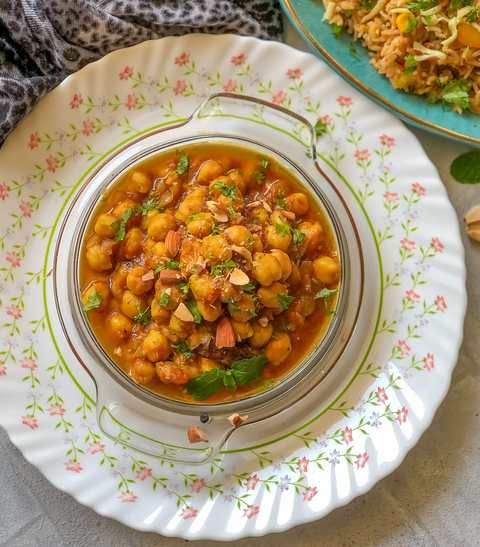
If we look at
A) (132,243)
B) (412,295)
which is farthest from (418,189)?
(132,243)

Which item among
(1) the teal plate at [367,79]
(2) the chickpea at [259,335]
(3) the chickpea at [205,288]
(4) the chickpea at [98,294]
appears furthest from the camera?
(1) the teal plate at [367,79]

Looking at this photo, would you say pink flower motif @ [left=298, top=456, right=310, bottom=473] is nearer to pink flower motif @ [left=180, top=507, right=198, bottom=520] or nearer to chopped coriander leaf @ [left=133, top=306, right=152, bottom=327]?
pink flower motif @ [left=180, top=507, right=198, bottom=520]

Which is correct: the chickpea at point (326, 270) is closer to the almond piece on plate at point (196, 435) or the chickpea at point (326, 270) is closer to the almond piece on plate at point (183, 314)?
the almond piece on plate at point (183, 314)

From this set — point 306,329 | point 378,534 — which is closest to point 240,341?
point 306,329

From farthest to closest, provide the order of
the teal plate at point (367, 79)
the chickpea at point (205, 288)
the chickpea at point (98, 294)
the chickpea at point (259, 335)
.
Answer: the teal plate at point (367, 79)
the chickpea at point (98, 294)
the chickpea at point (259, 335)
the chickpea at point (205, 288)

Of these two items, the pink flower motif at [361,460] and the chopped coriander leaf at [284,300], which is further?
the pink flower motif at [361,460]

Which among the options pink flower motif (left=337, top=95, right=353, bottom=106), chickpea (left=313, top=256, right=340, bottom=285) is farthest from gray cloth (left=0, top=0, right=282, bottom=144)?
chickpea (left=313, top=256, right=340, bottom=285)

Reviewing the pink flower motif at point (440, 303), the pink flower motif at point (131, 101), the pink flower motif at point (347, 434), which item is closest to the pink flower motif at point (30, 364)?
the pink flower motif at point (131, 101)
